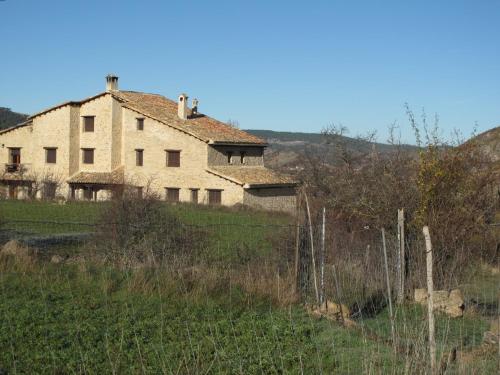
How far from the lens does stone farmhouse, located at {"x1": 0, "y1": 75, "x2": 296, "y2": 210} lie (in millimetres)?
36750

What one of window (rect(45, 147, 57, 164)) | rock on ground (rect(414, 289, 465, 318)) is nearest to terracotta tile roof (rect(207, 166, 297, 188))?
window (rect(45, 147, 57, 164))

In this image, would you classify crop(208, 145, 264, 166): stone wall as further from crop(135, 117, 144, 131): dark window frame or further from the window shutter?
crop(135, 117, 144, 131): dark window frame

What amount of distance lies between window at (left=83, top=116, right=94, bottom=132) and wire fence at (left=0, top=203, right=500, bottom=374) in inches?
1068

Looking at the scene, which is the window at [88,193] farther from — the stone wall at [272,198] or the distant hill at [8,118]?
the distant hill at [8,118]

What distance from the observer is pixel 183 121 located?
38656mm

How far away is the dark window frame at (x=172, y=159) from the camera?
3759 centimetres

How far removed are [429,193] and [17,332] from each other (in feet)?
26.8

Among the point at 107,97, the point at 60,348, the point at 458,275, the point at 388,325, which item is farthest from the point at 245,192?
the point at 60,348

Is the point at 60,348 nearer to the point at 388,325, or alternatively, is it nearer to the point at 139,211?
the point at 388,325

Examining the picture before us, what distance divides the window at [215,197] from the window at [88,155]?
30.3 ft

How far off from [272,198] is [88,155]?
492 inches

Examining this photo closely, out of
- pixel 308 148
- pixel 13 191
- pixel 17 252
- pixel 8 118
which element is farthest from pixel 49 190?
pixel 8 118

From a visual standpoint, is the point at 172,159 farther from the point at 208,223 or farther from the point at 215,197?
the point at 208,223

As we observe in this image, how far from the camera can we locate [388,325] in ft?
30.7
